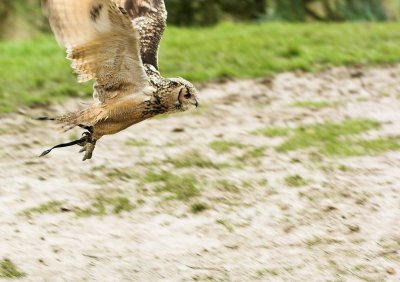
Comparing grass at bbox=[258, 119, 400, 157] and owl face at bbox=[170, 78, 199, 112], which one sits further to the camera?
grass at bbox=[258, 119, 400, 157]

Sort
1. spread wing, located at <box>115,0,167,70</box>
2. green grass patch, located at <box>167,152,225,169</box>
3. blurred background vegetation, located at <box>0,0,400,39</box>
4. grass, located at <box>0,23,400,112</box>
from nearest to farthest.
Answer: spread wing, located at <box>115,0,167,70</box> → green grass patch, located at <box>167,152,225,169</box> → grass, located at <box>0,23,400,112</box> → blurred background vegetation, located at <box>0,0,400,39</box>

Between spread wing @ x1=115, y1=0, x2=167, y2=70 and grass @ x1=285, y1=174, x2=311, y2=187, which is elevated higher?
spread wing @ x1=115, y1=0, x2=167, y2=70

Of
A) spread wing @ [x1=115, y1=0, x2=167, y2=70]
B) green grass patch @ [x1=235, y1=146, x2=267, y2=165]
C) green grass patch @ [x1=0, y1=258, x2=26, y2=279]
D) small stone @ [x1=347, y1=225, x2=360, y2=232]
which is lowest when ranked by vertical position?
small stone @ [x1=347, y1=225, x2=360, y2=232]

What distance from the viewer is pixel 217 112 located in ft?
29.5

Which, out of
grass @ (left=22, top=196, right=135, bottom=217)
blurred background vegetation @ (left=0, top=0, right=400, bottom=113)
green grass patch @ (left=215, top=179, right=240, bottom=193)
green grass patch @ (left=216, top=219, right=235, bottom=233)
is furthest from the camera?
blurred background vegetation @ (left=0, top=0, right=400, bottom=113)

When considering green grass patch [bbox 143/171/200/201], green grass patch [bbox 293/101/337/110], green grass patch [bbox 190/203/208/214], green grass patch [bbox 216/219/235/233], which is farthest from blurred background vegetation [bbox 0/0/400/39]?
green grass patch [bbox 216/219/235/233]

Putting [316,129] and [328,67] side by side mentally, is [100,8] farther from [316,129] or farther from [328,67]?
[328,67]

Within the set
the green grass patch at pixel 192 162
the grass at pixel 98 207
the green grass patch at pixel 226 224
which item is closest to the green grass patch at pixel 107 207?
the grass at pixel 98 207

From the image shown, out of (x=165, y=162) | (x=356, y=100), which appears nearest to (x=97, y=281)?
(x=165, y=162)

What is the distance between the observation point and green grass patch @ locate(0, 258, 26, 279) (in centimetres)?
537

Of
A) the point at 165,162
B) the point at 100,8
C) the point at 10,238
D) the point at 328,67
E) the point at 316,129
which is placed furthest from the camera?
the point at 328,67

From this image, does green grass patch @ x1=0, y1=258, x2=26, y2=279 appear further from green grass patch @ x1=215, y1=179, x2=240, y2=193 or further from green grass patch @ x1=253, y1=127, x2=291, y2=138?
green grass patch @ x1=253, y1=127, x2=291, y2=138

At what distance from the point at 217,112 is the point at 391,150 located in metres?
1.72

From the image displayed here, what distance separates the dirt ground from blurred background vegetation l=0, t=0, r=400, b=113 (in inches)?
30.5
